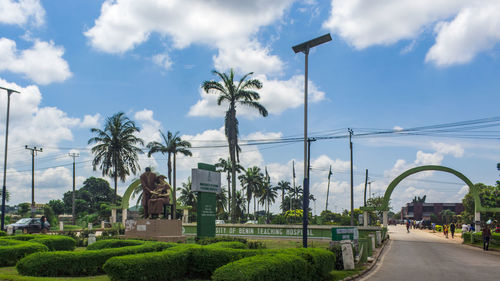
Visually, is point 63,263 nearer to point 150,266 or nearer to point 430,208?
point 150,266

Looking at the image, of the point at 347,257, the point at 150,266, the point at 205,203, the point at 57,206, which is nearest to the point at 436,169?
the point at 205,203

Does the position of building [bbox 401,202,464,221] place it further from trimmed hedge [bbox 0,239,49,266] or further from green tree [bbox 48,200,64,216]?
trimmed hedge [bbox 0,239,49,266]

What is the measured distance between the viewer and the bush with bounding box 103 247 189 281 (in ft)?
35.2

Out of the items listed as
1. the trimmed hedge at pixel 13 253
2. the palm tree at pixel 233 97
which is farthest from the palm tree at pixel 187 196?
the trimmed hedge at pixel 13 253

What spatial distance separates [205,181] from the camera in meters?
21.8

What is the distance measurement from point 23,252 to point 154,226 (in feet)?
30.0

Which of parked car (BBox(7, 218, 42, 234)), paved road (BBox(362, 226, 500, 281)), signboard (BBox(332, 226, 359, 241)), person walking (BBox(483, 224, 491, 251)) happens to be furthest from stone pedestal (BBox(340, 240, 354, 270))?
parked car (BBox(7, 218, 42, 234))

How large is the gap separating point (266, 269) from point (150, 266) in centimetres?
339

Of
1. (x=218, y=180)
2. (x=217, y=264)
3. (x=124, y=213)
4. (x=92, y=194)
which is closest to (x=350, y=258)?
(x=217, y=264)

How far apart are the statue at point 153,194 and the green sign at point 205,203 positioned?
4.72 m

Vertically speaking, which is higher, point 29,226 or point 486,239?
point 486,239

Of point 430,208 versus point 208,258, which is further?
point 430,208

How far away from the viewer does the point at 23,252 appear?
15.4 m

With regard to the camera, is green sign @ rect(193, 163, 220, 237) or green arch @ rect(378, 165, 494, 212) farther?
green arch @ rect(378, 165, 494, 212)
